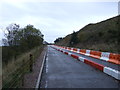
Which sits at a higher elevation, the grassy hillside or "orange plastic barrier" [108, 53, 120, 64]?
the grassy hillside

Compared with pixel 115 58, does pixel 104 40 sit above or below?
above

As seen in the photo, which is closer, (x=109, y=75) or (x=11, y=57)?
(x=109, y=75)

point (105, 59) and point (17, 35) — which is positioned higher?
point (17, 35)

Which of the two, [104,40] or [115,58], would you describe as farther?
[104,40]

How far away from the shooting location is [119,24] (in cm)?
4447

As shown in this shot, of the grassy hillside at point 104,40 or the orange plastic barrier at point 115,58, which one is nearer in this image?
the orange plastic barrier at point 115,58

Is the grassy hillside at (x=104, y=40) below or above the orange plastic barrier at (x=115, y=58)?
above

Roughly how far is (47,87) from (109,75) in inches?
153

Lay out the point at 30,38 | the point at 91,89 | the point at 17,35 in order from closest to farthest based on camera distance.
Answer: the point at 91,89 < the point at 17,35 < the point at 30,38

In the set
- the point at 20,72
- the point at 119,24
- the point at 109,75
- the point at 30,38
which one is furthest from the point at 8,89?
the point at 119,24

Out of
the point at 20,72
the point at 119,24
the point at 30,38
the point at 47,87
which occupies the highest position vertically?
the point at 119,24

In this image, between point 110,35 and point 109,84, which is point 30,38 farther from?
point 109,84

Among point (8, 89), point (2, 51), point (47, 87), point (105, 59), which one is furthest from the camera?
point (105, 59)

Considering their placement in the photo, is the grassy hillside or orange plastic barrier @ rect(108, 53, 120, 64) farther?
the grassy hillside
